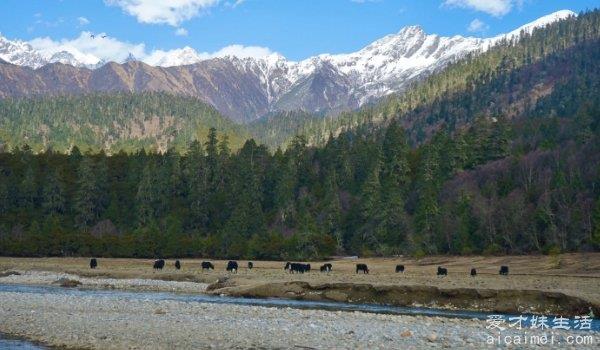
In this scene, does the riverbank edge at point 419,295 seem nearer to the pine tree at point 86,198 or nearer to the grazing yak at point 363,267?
the grazing yak at point 363,267

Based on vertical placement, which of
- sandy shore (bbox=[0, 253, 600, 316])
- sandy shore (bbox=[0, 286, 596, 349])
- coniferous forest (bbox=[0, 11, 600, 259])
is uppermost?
coniferous forest (bbox=[0, 11, 600, 259])

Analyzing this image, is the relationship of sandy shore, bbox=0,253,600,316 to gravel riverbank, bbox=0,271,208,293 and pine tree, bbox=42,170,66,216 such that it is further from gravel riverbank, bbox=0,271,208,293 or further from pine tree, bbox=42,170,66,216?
pine tree, bbox=42,170,66,216

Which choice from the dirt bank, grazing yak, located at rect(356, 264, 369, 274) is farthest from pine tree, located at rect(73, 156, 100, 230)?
the dirt bank

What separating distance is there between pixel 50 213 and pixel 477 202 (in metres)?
76.2

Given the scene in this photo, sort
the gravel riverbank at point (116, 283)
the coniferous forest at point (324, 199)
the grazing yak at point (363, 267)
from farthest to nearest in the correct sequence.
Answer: the coniferous forest at point (324, 199)
the grazing yak at point (363, 267)
the gravel riverbank at point (116, 283)

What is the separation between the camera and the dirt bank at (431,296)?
35719 mm

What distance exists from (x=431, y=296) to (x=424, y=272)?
1972 cm

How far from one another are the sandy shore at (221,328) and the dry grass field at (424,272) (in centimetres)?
1364

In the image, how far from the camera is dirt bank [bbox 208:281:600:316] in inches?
1406

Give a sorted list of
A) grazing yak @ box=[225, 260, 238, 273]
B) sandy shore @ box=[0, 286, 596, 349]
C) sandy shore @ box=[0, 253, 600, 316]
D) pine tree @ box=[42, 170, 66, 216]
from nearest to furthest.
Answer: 1. sandy shore @ box=[0, 286, 596, 349]
2. sandy shore @ box=[0, 253, 600, 316]
3. grazing yak @ box=[225, 260, 238, 273]
4. pine tree @ box=[42, 170, 66, 216]

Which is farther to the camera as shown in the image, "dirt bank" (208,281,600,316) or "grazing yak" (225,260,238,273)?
"grazing yak" (225,260,238,273)

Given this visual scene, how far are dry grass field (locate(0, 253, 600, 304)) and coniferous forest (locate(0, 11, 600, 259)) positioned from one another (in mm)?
8345

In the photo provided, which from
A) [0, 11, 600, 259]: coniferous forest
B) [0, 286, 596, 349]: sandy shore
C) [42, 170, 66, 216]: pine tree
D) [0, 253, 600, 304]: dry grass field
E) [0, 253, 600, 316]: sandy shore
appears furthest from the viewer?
[42, 170, 66, 216]: pine tree

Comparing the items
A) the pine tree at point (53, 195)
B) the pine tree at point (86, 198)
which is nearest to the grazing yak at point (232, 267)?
the pine tree at point (86, 198)
